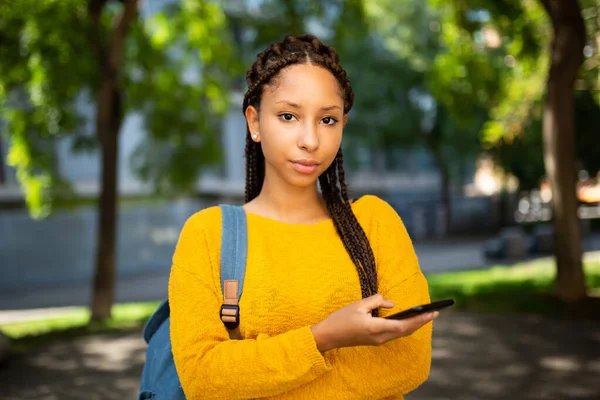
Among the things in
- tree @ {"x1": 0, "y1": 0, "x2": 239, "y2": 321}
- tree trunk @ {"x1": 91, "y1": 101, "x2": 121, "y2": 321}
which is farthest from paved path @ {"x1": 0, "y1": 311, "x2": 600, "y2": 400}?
tree @ {"x1": 0, "y1": 0, "x2": 239, "y2": 321}

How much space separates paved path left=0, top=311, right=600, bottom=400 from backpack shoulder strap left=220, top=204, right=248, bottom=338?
13.6 feet

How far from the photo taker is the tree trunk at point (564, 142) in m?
8.79

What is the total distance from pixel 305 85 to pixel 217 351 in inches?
27.7

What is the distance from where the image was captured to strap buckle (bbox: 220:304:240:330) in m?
1.69

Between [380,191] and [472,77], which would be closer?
[472,77]

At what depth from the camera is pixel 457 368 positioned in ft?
20.9

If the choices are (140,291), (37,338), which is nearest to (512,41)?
(37,338)

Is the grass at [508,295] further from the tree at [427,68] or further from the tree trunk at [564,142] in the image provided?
the tree at [427,68]

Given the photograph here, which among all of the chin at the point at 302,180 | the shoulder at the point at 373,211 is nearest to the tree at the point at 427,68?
the shoulder at the point at 373,211

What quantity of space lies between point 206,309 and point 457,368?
16.8 ft

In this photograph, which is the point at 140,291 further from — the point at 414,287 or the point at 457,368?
the point at 414,287

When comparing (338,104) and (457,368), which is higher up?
(338,104)

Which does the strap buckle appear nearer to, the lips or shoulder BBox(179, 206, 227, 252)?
shoulder BBox(179, 206, 227, 252)

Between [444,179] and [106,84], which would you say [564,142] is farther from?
[444,179]
